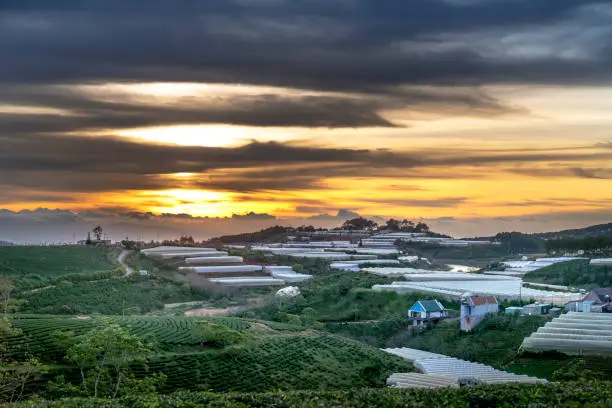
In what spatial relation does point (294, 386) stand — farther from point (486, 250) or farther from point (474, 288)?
point (486, 250)

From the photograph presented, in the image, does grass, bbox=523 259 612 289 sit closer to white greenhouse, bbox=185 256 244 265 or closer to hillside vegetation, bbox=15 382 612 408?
white greenhouse, bbox=185 256 244 265

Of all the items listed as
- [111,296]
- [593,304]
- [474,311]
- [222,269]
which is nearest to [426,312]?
[474,311]

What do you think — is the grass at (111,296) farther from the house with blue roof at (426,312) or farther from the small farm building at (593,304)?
the small farm building at (593,304)

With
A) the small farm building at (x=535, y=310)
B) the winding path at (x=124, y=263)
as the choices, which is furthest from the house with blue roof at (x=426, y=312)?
the winding path at (x=124, y=263)

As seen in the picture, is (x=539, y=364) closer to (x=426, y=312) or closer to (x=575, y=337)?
(x=575, y=337)

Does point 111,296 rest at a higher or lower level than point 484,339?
higher
